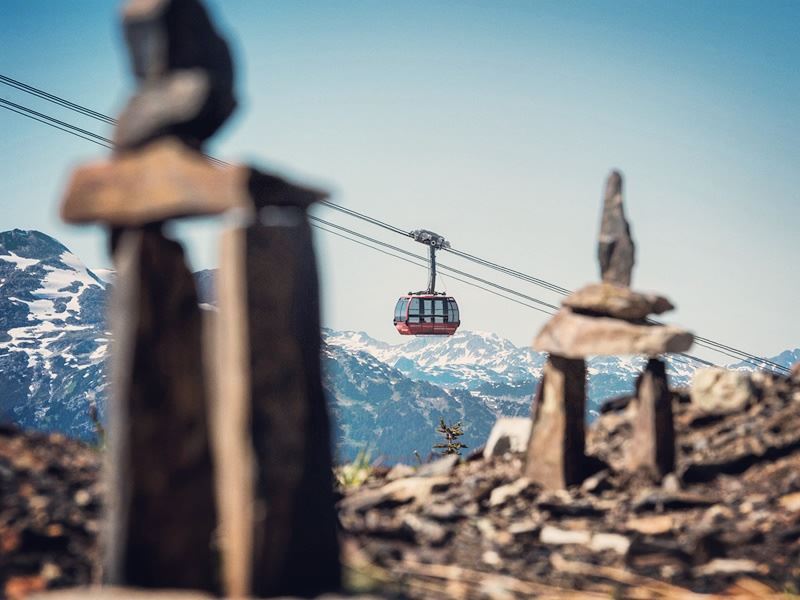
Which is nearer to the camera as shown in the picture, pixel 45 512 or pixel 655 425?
pixel 45 512

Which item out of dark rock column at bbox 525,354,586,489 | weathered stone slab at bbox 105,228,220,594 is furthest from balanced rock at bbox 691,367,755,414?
weathered stone slab at bbox 105,228,220,594

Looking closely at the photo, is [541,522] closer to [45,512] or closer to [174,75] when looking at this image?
[45,512]

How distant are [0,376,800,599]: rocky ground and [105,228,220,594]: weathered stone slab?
3.62 ft

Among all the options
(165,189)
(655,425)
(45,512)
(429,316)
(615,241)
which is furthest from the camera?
(429,316)

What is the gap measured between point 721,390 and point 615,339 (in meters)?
2.87

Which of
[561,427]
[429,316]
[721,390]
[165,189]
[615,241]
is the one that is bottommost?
[561,427]

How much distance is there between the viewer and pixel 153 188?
482 cm

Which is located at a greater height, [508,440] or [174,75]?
[174,75]

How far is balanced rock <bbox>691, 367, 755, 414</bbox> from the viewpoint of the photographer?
1056cm

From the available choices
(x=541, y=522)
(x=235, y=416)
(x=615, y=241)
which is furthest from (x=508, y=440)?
(x=235, y=416)

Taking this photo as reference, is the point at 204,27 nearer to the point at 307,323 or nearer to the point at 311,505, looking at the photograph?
the point at 307,323

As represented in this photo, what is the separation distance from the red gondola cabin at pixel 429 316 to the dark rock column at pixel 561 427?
71.1 ft

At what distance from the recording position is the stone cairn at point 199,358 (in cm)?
469

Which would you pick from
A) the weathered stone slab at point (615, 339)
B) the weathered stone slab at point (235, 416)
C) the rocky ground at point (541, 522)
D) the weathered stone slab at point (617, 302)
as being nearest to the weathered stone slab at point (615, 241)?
the weathered stone slab at point (617, 302)
